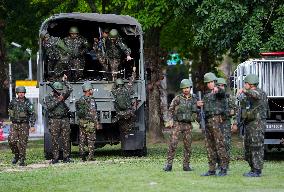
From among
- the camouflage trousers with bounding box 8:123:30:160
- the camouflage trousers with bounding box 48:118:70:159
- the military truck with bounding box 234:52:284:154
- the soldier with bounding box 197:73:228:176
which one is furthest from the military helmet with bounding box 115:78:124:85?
the soldier with bounding box 197:73:228:176

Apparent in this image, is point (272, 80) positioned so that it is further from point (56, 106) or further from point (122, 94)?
point (56, 106)

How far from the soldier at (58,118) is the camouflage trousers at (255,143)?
19.9 feet

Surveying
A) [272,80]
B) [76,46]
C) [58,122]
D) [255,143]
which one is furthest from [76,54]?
[255,143]

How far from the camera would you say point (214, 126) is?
1775 cm

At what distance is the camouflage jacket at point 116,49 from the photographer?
24.2 meters

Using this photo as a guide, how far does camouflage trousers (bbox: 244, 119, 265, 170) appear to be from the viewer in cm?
1744

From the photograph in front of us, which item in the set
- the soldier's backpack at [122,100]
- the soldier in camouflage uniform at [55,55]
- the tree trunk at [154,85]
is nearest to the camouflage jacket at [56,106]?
the soldier's backpack at [122,100]

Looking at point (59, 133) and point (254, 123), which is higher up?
point (254, 123)

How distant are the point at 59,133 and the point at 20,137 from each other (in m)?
0.98

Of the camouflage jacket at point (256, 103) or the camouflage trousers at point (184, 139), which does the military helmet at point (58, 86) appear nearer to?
the camouflage trousers at point (184, 139)

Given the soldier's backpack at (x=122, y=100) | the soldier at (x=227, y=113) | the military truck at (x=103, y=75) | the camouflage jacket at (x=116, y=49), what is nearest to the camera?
the soldier at (x=227, y=113)

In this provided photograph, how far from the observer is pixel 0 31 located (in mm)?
33406

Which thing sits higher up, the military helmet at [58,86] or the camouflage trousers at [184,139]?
the military helmet at [58,86]

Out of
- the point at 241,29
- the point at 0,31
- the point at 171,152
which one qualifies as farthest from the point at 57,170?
the point at 0,31
